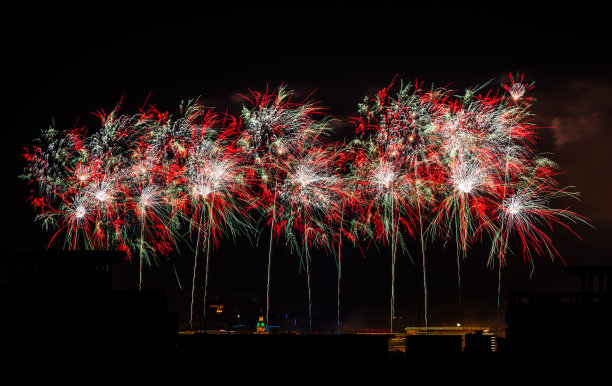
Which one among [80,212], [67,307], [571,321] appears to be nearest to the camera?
[67,307]

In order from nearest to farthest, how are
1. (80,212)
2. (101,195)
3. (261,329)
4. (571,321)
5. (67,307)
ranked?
(67,307) → (571,321) → (80,212) → (101,195) → (261,329)

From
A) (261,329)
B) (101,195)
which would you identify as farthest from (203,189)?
(261,329)

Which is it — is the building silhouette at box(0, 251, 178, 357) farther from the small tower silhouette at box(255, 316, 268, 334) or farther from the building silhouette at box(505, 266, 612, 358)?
the small tower silhouette at box(255, 316, 268, 334)

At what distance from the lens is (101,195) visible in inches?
1077

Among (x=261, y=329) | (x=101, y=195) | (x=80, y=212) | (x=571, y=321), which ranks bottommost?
(x=261, y=329)

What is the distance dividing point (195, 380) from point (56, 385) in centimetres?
470

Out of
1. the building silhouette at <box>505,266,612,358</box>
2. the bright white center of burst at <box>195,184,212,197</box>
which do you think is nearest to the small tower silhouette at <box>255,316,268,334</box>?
the bright white center of burst at <box>195,184,212,197</box>

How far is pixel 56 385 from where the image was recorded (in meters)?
16.7

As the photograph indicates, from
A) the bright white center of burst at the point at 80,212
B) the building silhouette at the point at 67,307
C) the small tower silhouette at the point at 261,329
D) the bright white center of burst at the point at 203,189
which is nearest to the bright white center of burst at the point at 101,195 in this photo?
the bright white center of burst at the point at 80,212

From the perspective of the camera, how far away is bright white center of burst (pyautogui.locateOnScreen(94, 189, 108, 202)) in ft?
89.7

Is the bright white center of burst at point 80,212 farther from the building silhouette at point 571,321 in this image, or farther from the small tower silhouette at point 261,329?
the building silhouette at point 571,321

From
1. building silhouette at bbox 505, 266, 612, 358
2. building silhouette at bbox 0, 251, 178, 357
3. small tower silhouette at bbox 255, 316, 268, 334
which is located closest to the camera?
building silhouette at bbox 0, 251, 178, 357

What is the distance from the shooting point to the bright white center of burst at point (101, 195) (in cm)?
2734

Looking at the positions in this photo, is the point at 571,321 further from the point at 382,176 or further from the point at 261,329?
the point at 261,329
